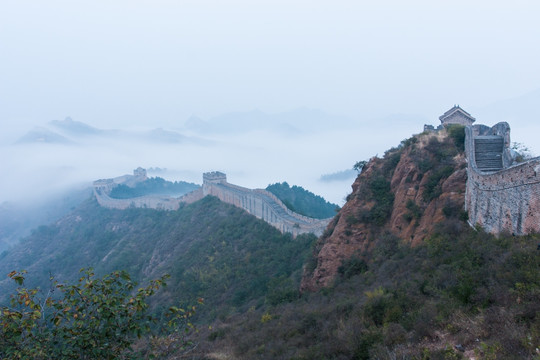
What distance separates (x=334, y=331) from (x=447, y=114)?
68.6 ft

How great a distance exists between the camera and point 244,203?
149 ft

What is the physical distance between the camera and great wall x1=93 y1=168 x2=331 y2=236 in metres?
33.1

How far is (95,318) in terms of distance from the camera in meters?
6.20

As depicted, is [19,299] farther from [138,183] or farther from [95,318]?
[138,183]

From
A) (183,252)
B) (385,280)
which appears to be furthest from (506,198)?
(183,252)

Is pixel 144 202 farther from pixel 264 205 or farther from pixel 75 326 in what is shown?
pixel 75 326

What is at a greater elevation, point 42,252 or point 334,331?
point 334,331

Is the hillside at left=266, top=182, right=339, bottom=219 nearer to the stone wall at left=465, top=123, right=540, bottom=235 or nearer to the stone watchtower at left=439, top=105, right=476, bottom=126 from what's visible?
the stone watchtower at left=439, top=105, right=476, bottom=126

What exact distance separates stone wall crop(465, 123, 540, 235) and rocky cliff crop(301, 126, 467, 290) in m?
1.54

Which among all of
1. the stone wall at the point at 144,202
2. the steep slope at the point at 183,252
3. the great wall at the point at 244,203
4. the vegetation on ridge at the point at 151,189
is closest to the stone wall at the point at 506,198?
the steep slope at the point at 183,252

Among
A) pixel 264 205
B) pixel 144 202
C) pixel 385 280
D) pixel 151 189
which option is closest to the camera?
pixel 385 280

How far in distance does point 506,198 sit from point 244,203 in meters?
35.9

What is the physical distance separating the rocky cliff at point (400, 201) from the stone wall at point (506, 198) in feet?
5.06

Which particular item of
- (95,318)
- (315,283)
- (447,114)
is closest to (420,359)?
(95,318)
